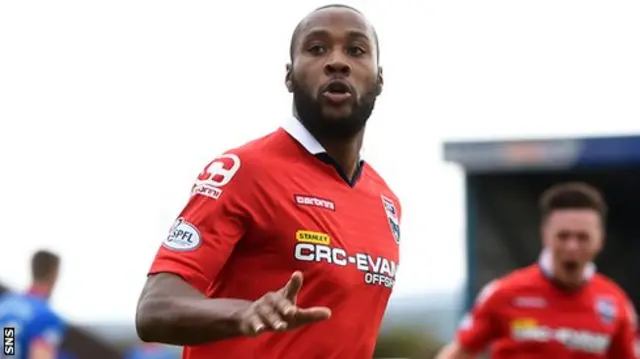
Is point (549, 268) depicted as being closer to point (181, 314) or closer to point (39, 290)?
point (39, 290)

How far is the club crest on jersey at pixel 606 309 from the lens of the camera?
855 cm

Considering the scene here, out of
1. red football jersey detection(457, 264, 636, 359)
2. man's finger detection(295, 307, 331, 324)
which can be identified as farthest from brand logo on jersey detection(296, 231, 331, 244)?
red football jersey detection(457, 264, 636, 359)

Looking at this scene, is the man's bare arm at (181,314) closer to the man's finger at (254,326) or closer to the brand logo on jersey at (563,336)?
the man's finger at (254,326)

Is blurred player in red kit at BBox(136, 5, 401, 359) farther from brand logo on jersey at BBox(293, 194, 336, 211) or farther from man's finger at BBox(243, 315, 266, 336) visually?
man's finger at BBox(243, 315, 266, 336)

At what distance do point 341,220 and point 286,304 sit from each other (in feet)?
3.32

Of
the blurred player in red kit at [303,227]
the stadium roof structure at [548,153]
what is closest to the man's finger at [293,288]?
the blurred player in red kit at [303,227]

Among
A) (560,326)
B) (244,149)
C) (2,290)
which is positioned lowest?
(2,290)

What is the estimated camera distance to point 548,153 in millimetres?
12352

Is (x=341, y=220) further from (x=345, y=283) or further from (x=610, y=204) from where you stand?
(x=610, y=204)

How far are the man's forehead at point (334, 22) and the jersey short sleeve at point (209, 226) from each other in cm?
50

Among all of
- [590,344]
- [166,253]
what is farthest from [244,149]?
[590,344]

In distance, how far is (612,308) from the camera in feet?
28.2

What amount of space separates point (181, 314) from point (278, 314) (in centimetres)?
44

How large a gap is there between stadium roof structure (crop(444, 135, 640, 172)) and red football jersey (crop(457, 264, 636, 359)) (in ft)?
11.3
